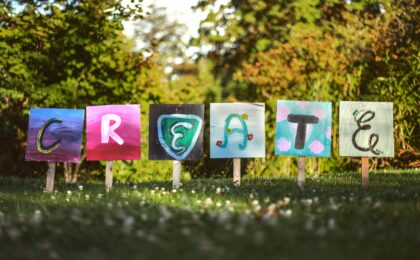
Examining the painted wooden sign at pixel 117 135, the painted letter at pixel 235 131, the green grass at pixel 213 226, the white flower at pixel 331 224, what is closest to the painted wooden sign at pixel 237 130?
the painted letter at pixel 235 131

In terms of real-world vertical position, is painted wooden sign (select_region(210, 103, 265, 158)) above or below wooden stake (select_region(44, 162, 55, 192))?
above

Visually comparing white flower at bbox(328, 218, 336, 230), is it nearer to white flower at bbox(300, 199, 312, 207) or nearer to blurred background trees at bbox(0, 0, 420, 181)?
white flower at bbox(300, 199, 312, 207)

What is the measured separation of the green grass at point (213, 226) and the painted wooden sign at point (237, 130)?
5.37 ft

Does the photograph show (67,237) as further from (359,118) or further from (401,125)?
(401,125)

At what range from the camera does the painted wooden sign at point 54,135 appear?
979 cm

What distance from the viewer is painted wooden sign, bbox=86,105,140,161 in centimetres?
995

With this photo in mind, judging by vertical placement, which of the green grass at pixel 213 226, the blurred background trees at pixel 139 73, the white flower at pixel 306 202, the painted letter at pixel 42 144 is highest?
the blurred background trees at pixel 139 73

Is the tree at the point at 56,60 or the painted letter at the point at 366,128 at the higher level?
the tree at the point at 56,60

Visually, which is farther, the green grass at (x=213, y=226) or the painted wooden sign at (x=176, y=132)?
the painted wooden sign at (x=176, y=132)

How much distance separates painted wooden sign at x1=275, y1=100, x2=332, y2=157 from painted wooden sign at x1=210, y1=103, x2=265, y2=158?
0.47 meters

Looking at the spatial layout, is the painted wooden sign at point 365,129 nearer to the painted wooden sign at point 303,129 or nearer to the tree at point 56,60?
the painted wooden sign at point 303,129

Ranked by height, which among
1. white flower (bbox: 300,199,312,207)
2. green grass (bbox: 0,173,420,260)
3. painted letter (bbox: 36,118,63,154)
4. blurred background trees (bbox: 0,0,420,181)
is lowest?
green grass (bbox: 0,173,420,260)

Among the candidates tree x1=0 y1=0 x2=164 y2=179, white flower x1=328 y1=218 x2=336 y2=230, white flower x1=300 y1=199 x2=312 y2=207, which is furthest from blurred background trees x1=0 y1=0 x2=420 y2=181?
white flower x1=328 y1=218 x2=336 y2=230

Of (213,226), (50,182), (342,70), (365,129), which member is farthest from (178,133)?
(342,70)
